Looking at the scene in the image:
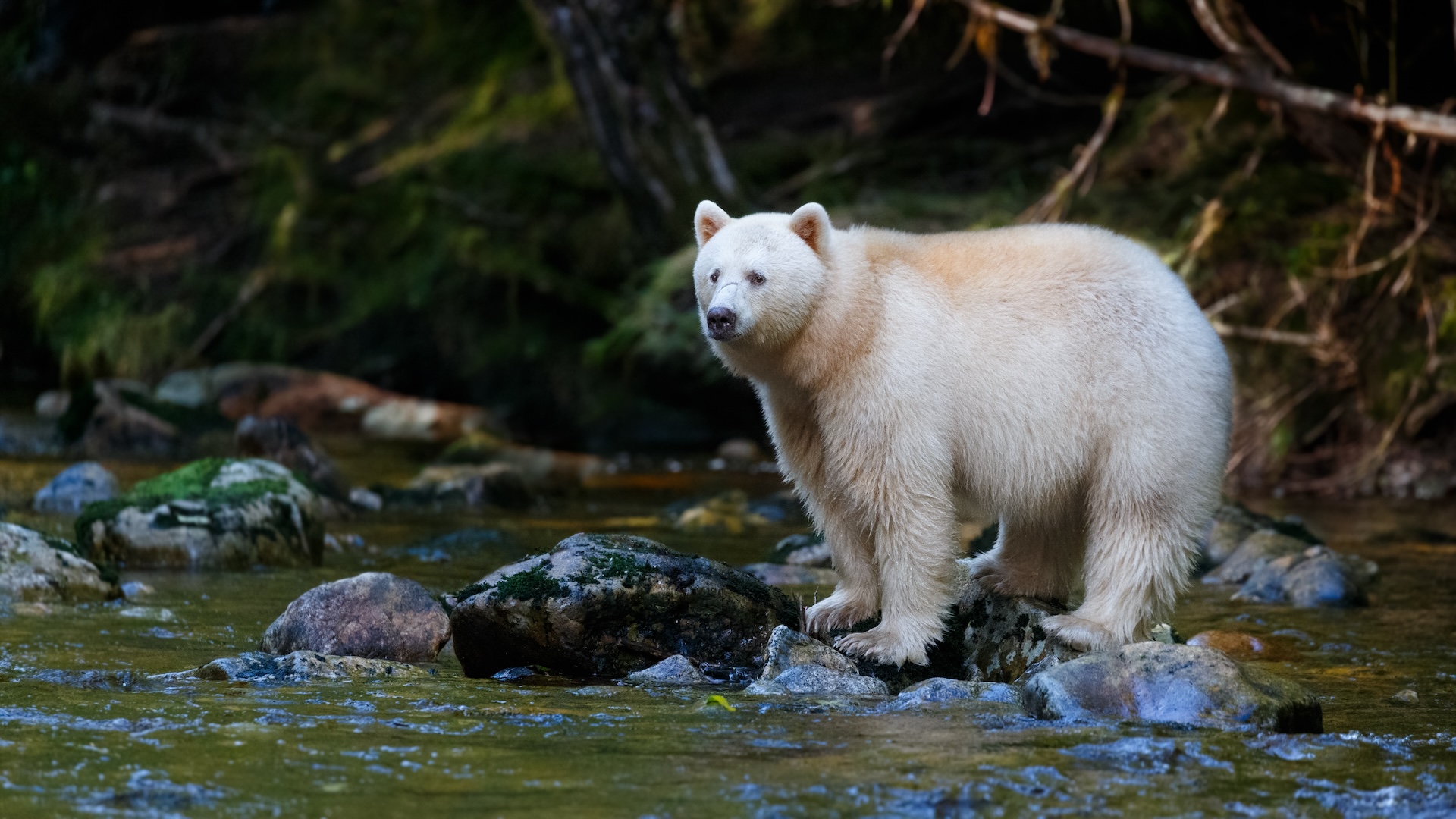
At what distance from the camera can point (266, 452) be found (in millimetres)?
12172

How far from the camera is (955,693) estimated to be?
17.5 feet

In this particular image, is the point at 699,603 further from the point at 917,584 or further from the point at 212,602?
the point at 212,602

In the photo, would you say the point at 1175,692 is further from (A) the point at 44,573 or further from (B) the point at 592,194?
(B) the point at 592,194

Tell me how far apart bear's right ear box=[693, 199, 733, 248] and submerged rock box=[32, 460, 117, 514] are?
250 inches

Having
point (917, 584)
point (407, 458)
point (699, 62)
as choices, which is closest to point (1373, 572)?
point (917, 584)

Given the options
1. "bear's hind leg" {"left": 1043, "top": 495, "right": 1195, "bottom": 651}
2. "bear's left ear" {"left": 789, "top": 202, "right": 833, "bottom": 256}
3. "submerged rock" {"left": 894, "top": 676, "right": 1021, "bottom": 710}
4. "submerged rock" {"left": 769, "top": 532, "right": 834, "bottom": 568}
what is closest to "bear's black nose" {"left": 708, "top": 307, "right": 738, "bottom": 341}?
"bear's left ear" {"left": 789, "top": 202, "right": 833, "bottom": 256}

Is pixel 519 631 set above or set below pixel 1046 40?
below

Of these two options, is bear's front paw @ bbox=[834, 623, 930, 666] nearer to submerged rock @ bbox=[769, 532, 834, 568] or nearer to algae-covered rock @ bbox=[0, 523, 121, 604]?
submerged rock @ bbox=[769, 532, 834, 568]

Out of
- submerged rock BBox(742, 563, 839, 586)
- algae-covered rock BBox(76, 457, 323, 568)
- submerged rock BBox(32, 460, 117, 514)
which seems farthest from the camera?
submerged rock BBox(32, 460, 117, 514)

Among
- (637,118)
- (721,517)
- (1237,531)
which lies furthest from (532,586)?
(637,118)

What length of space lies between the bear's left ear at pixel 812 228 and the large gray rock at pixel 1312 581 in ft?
12.6

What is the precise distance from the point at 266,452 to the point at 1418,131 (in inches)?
353

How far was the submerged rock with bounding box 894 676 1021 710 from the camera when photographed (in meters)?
5.26

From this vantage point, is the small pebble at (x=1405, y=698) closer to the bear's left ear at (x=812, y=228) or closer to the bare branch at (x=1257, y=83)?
the bear's left ear at (x=812, y=228)
